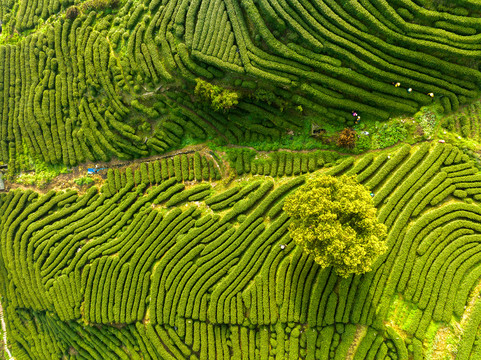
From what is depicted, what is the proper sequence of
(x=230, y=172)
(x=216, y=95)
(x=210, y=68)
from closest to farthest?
(x=216, y=95) → (x=210, y=68) → (x=230, y=172)

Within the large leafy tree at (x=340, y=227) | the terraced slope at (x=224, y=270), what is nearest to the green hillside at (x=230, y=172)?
the terraced slope at (x=224, y=270)

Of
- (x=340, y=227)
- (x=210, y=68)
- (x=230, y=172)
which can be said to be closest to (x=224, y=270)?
(x=230, y=172)

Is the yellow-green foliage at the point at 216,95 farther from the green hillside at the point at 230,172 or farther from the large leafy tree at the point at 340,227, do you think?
the large leafy tree at the point at 340,227

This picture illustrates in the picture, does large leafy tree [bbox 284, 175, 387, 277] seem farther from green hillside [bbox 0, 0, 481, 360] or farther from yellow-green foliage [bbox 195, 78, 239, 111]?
yellow-green foliage [bbox 195, 78, 239, 111]

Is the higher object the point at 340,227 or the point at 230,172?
the point at 230,172

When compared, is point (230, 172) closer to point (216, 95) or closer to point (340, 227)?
point (216, 95)

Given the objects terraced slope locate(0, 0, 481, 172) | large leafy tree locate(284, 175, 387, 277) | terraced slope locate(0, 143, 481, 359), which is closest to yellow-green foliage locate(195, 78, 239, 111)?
terraced slope locate(0, 0, 481, 172)
